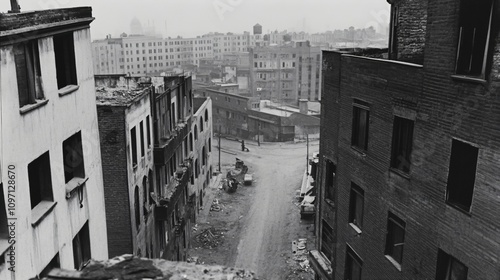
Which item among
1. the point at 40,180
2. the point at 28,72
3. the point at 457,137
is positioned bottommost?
the point at 40,180

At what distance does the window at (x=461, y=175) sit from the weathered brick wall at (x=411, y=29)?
576cm

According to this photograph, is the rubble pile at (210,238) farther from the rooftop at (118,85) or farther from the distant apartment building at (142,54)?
the distant apartment building at (142,54)

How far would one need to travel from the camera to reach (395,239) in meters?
14.3

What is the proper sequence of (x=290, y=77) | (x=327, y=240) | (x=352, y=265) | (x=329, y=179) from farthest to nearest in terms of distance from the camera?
(x=290, y=77)
(x=327, y=240)
(x=329, y=179)
(x=352, y=265)

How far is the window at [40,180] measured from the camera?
11.0 metres

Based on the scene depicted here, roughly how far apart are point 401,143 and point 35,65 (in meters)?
10.2

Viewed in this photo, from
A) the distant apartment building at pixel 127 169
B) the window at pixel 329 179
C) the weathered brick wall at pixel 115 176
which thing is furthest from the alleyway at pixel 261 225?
the window at pixel 329 179

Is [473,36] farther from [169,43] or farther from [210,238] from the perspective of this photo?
[169,43]

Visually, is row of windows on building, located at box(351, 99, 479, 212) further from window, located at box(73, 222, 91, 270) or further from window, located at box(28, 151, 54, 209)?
window, located at box(28, 151, 54, 209)

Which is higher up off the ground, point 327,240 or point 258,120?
point 327,240

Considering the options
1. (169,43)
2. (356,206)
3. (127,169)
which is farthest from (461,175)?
(169,43)

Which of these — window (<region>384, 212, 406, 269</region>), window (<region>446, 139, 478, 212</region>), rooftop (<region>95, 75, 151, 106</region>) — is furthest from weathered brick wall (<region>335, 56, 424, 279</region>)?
rooftop (<region>95, 75, 151, 106</region>)

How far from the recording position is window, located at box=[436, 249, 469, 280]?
1139 cm

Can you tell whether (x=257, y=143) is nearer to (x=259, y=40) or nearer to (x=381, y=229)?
(x=381, y=229)
